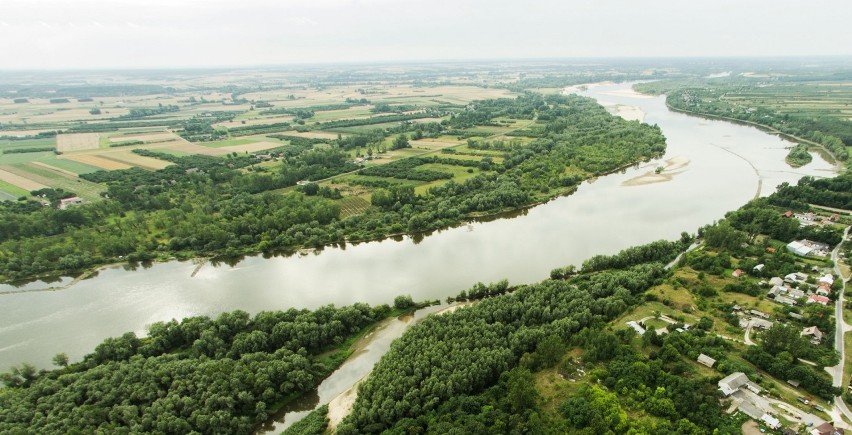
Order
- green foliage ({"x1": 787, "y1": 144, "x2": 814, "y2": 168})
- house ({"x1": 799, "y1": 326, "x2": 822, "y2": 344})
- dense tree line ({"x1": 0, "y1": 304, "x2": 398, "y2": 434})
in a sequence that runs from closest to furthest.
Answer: dense tree line ({"x1": 0, "y1": 304, "x2": 398, "y2": 434}), house ({"x1": 799, "y1": 326, "x2": 822, "y2": 344}), green foliage ({"x1": 787, "y1": 144, "x2": 814, "y2": 168})

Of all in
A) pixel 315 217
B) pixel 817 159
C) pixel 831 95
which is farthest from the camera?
pixel 831 95

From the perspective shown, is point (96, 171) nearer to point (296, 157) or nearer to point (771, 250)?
point (296, 157)

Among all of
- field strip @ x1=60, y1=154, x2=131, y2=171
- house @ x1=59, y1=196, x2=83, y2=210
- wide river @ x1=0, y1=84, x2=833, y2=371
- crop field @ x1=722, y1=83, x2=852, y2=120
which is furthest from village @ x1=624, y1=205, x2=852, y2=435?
crop field @ x1=722, y1=83, x2=852, y2=120

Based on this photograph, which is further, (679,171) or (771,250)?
(679,171)

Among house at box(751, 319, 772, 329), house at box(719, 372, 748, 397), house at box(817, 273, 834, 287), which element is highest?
house at box(817, 273, 834, 287)

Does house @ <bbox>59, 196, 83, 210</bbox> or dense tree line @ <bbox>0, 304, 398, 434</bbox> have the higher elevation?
house @ <bbox>59, 196, 83, 210</bbox>

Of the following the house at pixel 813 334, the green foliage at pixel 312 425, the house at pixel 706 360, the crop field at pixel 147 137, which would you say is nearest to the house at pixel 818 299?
the house at pixel 813 334

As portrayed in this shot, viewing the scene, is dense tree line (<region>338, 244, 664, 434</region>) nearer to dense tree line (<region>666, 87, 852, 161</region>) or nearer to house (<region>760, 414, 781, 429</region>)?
house (<region>760, 414, 781, 429</region>)

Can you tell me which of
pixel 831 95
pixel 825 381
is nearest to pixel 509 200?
pixel 825 381

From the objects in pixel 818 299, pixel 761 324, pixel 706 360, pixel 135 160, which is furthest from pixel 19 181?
pixel 818 299
